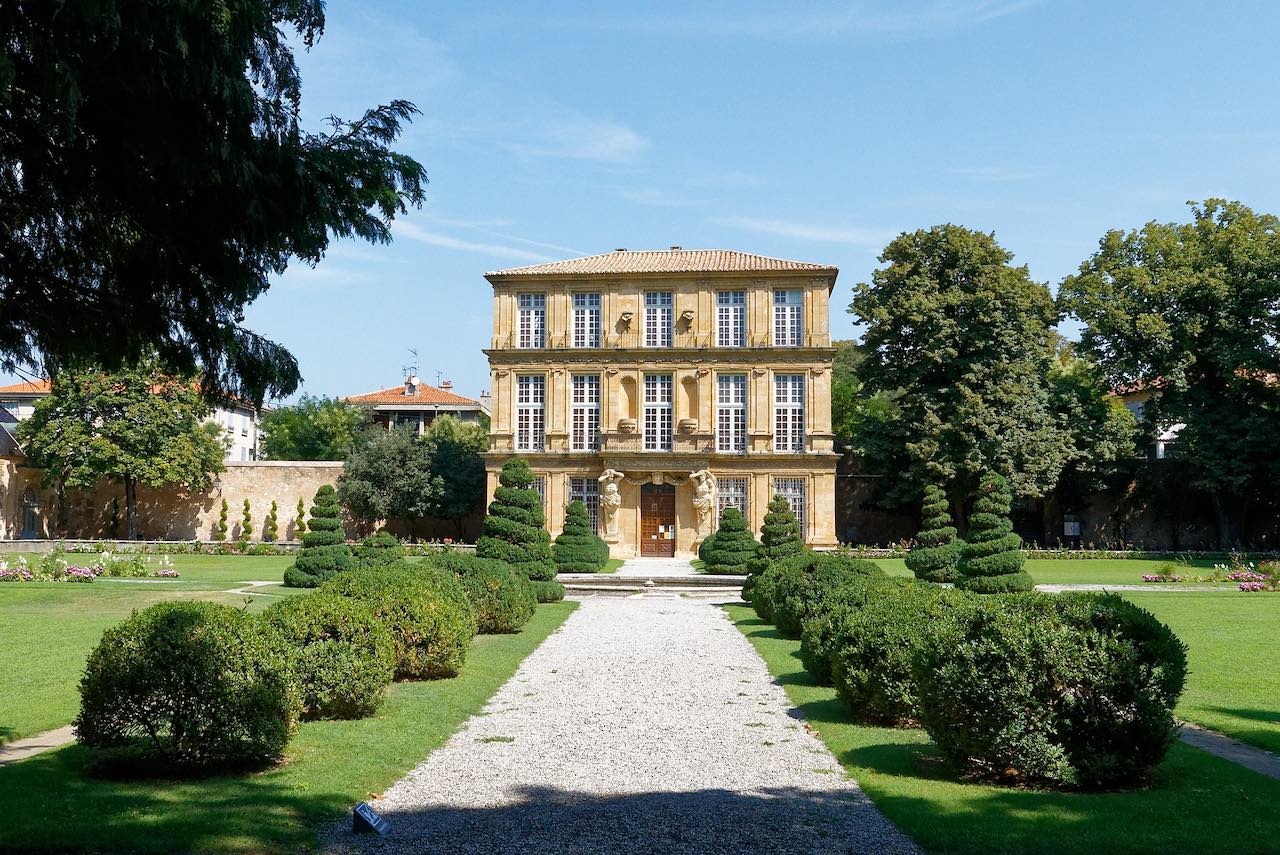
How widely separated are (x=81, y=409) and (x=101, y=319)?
43945mm

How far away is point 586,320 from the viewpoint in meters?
44.1

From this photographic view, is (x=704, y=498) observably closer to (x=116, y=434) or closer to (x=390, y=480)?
(x=390, y=480)

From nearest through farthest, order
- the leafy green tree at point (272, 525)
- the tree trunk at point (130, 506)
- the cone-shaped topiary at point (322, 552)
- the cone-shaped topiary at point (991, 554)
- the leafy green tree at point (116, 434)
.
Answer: the cone-shaped topiary at point (991, 554), the cone-shaped topiary at point (322, 552), the leafy green tree at point (116, 434), the tree trunk at point (130, 506), the leafy green tree at point (272, 525)

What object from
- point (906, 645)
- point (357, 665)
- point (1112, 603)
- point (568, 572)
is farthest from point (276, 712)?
point (568, 572)

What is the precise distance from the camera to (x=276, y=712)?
782 cm

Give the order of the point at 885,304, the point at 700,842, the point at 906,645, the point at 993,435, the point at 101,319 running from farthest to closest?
the point at 885,304 → the point at 993,435 → the point at 906,645 → the point at 700,842 → the point at 101,319

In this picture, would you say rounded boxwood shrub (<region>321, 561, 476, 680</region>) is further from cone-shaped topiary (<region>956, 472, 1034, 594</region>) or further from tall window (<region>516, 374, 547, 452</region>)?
tall window (<region>516, 374, 547, 452</region>)

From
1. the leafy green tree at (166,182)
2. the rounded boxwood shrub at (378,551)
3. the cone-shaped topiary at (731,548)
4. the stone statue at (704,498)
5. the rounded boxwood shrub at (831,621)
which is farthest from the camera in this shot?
the stone statue at (704,498)

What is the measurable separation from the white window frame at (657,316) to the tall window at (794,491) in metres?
7.38

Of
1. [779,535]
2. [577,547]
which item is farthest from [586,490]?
[779,535]

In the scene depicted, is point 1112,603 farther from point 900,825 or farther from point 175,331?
point 175,331

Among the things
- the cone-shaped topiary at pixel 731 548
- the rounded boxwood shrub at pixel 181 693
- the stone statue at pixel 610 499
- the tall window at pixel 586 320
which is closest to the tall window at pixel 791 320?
the tall window at pixel 586 320

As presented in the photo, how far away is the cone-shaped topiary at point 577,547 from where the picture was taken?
32250mm

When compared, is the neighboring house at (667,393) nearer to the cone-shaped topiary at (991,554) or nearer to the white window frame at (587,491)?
the white window frame at (587,491)
